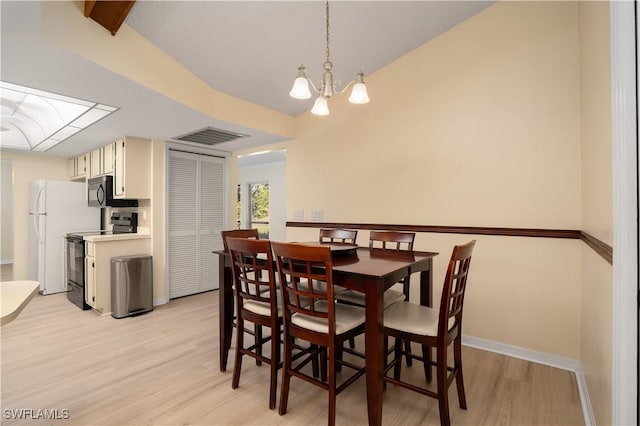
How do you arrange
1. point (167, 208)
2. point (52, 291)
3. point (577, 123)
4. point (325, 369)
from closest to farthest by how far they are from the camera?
point (325, 369) < point (577, 123) < point (167, 208) < point (52, 291)

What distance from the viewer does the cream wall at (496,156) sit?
2.34 metres

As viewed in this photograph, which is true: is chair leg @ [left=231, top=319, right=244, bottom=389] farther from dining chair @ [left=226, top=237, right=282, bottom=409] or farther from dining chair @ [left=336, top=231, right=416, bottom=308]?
dining chair @ [left=336, top=231, right=416, bottom=308]

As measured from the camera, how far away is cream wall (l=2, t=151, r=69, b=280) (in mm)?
4789

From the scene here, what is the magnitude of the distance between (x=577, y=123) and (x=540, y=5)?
3.18ft

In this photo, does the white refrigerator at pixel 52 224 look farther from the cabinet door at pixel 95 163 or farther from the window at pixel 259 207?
the window at pixel 259 207

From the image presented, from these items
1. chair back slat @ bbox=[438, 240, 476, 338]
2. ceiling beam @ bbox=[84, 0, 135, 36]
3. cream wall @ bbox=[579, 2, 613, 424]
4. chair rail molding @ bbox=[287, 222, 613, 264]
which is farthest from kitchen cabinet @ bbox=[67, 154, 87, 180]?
cream wall @ bbox=[579, 2, 613, 424]

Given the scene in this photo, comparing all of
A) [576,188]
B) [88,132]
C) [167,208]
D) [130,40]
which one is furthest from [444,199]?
[88,132]

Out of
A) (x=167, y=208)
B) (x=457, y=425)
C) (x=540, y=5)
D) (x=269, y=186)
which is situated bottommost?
(x=457, y=425)

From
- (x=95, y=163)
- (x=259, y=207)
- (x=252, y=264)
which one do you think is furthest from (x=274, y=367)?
(x=259, y=207)

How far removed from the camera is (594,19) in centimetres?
163

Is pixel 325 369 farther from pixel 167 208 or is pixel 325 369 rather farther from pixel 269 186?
pixel 269 186

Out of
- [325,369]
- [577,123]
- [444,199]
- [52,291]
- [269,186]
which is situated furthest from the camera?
[269,186]

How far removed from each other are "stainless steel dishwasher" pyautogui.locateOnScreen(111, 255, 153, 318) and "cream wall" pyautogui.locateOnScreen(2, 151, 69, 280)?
250cm

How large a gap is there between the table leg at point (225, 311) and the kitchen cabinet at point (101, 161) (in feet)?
9.13
